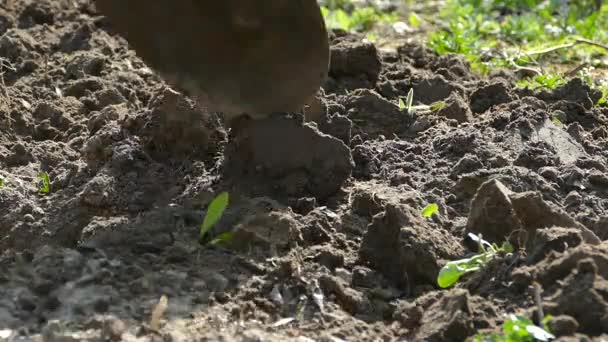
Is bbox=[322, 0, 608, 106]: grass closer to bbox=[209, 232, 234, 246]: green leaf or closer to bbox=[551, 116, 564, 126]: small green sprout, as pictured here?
bbox=[551, 116, 564, 126]: small green sprout

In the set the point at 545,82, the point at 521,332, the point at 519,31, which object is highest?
the point at 521,332

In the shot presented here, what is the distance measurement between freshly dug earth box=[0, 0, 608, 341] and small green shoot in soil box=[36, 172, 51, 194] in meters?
0.02

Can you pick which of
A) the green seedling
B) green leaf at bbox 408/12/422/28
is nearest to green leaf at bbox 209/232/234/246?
the green seedling

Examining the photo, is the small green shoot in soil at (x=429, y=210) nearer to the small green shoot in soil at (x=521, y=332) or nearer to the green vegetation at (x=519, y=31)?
the small green shoot in soil at (x=521, y=332)

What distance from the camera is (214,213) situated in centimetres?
293

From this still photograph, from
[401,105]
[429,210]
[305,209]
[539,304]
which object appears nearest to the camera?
[539,304]

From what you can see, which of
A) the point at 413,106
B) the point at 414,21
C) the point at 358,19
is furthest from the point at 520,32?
the point at 413,106

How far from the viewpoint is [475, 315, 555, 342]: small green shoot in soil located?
2.33 meters

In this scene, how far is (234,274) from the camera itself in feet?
9.12

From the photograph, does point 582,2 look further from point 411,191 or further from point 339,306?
point 339,306

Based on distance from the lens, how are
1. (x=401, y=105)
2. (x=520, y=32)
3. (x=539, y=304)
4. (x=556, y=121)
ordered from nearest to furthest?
(x=539, y=304)
(x=556, y=121)
(x=401, y=105)
(x=520, y=32)

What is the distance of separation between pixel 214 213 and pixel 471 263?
2.49 feet

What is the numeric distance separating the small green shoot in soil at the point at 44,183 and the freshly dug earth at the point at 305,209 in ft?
0.06

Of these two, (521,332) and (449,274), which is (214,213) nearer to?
(449,274)
